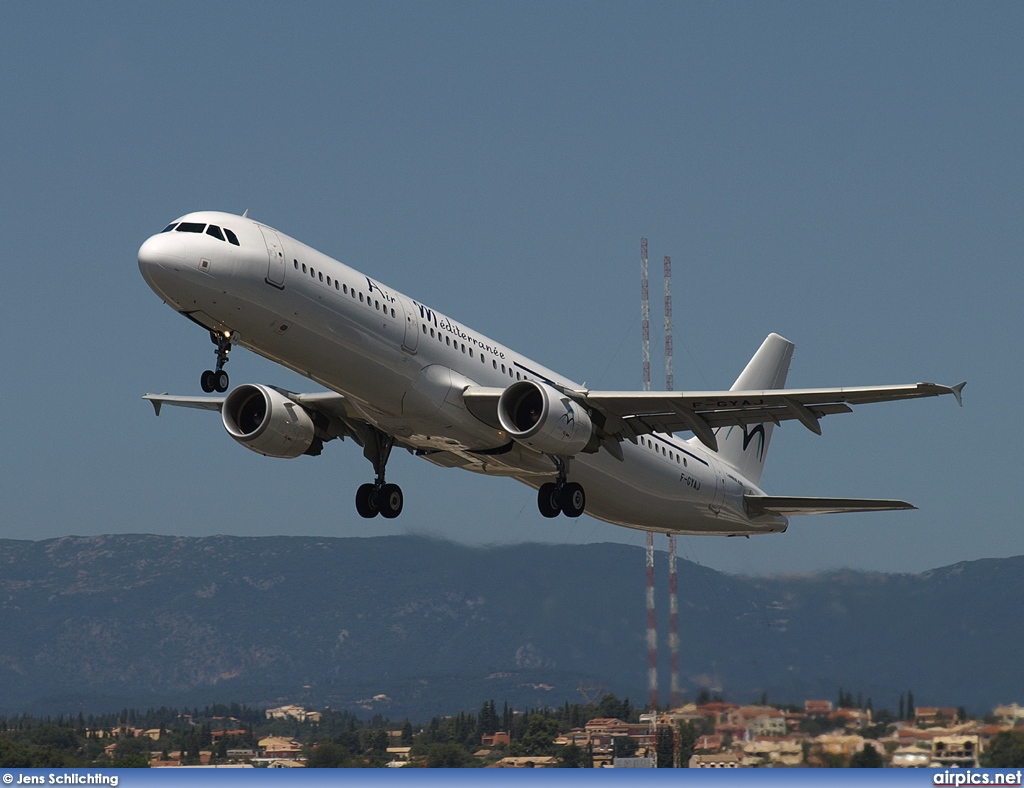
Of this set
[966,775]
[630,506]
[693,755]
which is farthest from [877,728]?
[630,506]

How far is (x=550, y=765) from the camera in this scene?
4597cm

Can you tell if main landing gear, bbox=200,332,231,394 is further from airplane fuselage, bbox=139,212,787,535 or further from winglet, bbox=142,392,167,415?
winglet, bbox=142,392,167,415

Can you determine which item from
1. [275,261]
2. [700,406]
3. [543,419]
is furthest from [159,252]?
[700,406]

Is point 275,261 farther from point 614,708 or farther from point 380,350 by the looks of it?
point 614,708

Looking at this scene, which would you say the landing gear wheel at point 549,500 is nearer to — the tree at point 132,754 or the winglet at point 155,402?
the winglet at point 155,402

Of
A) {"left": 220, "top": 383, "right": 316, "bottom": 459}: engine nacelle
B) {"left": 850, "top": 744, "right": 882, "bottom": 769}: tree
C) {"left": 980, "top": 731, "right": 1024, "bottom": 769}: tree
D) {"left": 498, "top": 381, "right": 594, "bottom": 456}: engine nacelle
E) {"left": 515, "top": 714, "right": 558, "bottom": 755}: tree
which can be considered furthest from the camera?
{"left": 515, "top": 714, "right": 558, "bottom": 755}: tree

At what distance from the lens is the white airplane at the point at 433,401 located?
2631 cm

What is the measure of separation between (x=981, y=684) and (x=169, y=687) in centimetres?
7855

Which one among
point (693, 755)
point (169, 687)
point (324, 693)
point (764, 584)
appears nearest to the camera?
point (693, 755)

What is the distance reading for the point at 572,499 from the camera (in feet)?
106

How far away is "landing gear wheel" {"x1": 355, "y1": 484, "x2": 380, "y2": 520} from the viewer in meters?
34.7

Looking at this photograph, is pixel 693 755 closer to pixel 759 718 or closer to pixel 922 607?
pixel 759 718

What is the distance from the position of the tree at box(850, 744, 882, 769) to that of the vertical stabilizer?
9.60m
